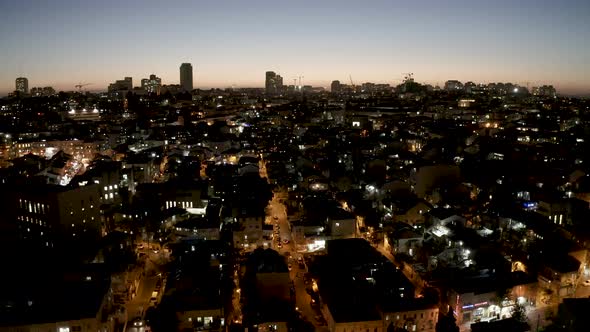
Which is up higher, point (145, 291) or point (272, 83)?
point (272, 83)

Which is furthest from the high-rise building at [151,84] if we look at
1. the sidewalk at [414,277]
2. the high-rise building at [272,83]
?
the sidewalk at [414,277]

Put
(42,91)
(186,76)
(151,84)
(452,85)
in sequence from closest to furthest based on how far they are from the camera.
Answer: (42,91) < (151,84) < (452,85) < (186,76)

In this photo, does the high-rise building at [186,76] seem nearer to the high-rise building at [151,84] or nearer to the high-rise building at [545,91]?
the high-rise building at [151,84]

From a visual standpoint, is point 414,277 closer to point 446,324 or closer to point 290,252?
point 446,324

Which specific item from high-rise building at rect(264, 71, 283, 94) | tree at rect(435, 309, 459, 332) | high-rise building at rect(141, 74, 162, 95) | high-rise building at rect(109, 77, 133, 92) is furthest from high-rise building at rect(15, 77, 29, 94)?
tree at rect(435, 309, 459, 332)

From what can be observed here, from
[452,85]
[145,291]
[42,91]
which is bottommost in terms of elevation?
[145,291]

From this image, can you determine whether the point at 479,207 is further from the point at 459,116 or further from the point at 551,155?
the point at 459,116

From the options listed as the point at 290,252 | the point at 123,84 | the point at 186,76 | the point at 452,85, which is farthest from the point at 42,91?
the point at 290,252

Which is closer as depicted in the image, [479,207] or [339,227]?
[339,227]

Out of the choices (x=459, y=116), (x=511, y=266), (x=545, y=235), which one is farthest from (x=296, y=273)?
(x=459, y=116)
